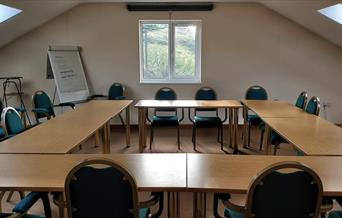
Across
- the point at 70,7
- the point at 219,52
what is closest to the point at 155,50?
the point at 219,52

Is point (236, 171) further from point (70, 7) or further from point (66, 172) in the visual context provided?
point (70, 7)

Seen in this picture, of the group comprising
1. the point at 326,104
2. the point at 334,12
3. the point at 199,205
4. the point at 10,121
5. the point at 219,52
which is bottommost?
the point at 199,205

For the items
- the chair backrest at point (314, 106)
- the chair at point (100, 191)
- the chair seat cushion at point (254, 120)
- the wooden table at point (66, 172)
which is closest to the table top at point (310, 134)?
the chair backrest at point (314, 106)

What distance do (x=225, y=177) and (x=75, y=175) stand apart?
84 cm

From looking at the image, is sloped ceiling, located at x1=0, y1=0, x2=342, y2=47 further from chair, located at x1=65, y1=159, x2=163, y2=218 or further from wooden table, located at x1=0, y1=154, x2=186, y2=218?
chair, located at x1=65, y1=159, x2=163, y2=218

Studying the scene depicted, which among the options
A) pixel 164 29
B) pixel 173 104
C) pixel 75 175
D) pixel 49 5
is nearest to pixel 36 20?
pixel 49 5

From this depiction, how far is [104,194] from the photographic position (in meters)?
1.54

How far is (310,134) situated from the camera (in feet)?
8.73

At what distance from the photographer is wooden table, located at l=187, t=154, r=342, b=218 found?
1.63 meters

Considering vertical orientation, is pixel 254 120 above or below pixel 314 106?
below

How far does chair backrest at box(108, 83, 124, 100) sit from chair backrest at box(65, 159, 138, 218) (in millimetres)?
4166

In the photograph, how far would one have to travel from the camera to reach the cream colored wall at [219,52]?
5.59m

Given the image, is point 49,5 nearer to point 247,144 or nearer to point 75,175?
point 247,144

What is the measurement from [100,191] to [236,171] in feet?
2.69
